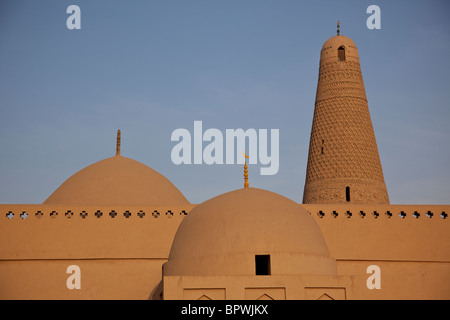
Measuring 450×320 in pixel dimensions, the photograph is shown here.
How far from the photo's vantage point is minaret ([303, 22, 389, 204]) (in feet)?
61.5

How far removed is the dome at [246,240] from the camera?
13.1 meters

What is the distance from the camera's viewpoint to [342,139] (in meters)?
19.2

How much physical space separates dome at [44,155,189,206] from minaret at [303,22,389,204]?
356cm

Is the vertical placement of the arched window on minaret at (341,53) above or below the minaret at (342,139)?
above

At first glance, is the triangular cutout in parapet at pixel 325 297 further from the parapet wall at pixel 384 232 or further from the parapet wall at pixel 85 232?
the parapet wall at pixel 85 232

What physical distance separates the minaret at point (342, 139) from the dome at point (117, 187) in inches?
140

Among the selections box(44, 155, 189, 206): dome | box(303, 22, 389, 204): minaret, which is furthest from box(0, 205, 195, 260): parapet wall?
box(303, 22, 389, 204): minaret

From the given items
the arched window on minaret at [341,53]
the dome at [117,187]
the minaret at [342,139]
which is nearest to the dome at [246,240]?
the dome at [117,187]

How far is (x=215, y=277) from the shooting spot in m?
12.8

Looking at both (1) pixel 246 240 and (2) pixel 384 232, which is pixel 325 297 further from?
(2) pixel 384 232

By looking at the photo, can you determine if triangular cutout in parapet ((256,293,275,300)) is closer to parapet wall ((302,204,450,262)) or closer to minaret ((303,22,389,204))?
parapet wall ((302,204,450,262))
